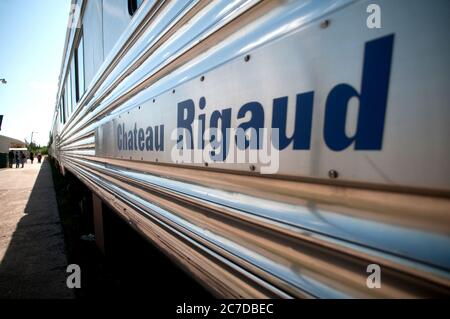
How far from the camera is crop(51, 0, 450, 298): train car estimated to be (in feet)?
1.53

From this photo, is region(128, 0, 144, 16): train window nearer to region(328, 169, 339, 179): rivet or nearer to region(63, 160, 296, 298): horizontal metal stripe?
region(63, 160, 296, 298): horizontal metal stripe

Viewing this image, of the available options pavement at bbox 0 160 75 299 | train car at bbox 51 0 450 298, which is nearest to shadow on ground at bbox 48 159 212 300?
pavement at bbox 0 160 75 299

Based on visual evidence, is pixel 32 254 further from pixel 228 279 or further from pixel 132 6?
pixel 228 279

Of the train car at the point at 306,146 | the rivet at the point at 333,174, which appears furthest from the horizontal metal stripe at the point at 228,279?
the rivet at the point at 333,174

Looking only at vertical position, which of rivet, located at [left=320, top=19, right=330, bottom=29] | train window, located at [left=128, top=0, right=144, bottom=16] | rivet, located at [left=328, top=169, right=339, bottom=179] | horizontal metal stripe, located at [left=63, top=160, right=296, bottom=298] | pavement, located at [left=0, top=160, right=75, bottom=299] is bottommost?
pavement, located at [left=0, top=160, right=75, bottom=299]

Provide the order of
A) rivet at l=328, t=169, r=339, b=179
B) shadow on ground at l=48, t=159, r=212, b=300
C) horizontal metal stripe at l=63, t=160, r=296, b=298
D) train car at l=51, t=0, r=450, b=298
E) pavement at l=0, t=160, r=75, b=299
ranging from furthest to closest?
pavement at l=0, t=160, r=75, b=299, shadow on ground at l=48, t=159, r=212, b=300, horizontal metal stripe at l=63, t=160, r=296, b=298, rivet at l=328, t=169, r=339, b=179, train car at l=51, t=0, r=450, b=298

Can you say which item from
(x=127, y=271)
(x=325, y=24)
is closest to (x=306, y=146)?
(x=325, y=24)

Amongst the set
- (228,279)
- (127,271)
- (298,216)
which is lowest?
(127,271)

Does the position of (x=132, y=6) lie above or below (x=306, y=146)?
above

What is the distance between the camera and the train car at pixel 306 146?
466 mm

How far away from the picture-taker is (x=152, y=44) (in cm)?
144

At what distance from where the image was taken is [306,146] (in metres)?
0.64
